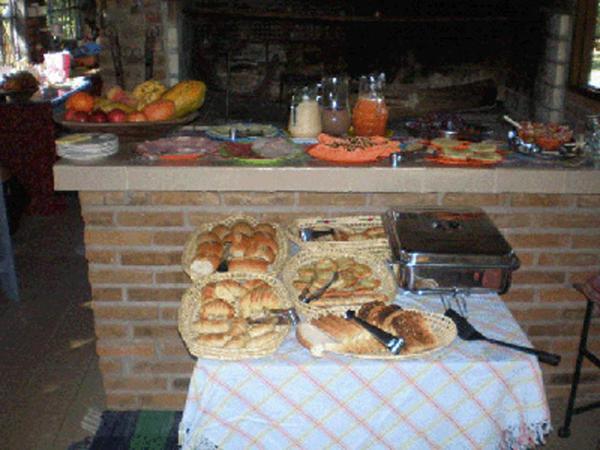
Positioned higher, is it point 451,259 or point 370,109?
point 370,109

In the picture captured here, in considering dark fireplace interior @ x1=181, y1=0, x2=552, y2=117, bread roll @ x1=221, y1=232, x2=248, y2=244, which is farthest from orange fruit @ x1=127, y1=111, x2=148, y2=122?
dark fireplace interior @ x1=181, y1=0, x2=552, y2=117

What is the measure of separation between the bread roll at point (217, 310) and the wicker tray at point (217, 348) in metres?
0.03

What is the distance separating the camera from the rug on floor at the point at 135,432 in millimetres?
2660

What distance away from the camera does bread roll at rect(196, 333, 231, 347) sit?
172cm

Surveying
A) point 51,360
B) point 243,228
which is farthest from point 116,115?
point 51,360

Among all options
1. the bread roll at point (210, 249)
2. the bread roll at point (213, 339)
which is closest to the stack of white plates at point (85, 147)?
the bread roll at point (210, 249)

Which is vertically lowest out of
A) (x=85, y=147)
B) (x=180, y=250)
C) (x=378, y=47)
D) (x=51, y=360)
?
(x=51, y=360)

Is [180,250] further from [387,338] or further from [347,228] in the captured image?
[387,338]

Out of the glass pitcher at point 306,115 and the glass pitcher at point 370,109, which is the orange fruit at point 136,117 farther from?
the glass pitcher at point 370,109

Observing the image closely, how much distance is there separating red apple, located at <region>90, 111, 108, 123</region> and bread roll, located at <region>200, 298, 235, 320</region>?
112cm

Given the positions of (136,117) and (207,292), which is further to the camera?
(136,117)

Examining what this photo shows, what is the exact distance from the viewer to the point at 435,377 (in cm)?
170

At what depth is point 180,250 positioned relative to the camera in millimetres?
2662

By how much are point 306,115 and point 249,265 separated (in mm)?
906
